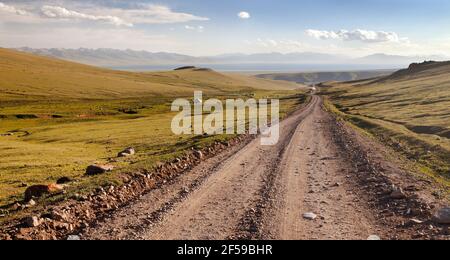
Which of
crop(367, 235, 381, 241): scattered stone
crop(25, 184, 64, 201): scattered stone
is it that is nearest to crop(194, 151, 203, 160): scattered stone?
crop(25, 184, 64, 201): scattered stone

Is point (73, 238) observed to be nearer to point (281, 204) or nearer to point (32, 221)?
point (32, 221)

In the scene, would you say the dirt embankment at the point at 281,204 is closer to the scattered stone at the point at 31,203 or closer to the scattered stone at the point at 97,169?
the scattered stone at the point at 31,203

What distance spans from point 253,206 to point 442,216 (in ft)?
21.3

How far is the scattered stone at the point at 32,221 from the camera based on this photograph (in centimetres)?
1347

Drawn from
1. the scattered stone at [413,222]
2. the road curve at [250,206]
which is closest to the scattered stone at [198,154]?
the road curve at [250,206]

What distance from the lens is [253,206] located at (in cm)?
1570

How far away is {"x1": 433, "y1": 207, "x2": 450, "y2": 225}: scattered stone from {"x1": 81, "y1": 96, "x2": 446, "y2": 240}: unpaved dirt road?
1.83 m

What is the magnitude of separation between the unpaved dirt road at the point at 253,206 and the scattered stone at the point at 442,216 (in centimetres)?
183

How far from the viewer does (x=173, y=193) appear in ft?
58.7

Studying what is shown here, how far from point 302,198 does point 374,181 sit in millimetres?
4397

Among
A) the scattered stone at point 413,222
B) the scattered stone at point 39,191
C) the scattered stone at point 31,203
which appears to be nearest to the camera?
the scattered stone at point 413,222

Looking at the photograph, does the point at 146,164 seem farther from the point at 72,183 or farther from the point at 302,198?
the point at 302,198

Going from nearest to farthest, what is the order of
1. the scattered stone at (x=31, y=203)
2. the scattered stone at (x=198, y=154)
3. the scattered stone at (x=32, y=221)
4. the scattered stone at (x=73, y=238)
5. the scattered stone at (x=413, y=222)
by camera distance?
the scattered stone at (x=73, y=238) → the scattered stone at (x=413, y=222) → the scattered stone at (x=32, y=221) → the scattered stone at (x=31, y=203) → the scattered stone at (x=198, y=154)
